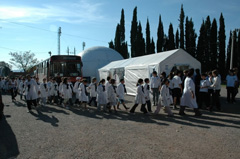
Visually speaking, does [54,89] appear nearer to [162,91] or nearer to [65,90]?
[65,90]

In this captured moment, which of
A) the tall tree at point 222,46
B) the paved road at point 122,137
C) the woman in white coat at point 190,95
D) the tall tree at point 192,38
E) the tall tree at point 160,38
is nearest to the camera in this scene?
the paved road at point 122,137

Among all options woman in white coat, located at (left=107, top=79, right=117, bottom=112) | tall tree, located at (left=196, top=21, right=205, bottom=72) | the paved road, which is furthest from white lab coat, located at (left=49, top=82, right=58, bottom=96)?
tall tree, located at (left=196, top=21, right=205, bottom=72)

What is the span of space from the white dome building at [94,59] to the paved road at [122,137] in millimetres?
27742

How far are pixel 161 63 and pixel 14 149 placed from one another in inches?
383

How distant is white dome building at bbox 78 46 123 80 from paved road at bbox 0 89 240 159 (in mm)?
27742

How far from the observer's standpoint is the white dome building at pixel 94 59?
3591 cm

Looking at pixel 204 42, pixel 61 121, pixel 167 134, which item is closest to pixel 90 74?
pixel 204 42

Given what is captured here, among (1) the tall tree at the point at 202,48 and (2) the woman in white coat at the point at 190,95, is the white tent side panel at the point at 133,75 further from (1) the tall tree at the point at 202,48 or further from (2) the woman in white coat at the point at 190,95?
(1) the tall tree at the point at 202,48

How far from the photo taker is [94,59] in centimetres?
3688

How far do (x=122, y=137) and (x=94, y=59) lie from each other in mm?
31964

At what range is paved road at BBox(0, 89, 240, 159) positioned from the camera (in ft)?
14.6

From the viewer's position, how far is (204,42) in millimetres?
40719

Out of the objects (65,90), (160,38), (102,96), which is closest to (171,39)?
(160,38)

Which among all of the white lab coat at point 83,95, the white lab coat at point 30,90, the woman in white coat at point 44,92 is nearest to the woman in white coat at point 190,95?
the white lab coat at point 83,95
